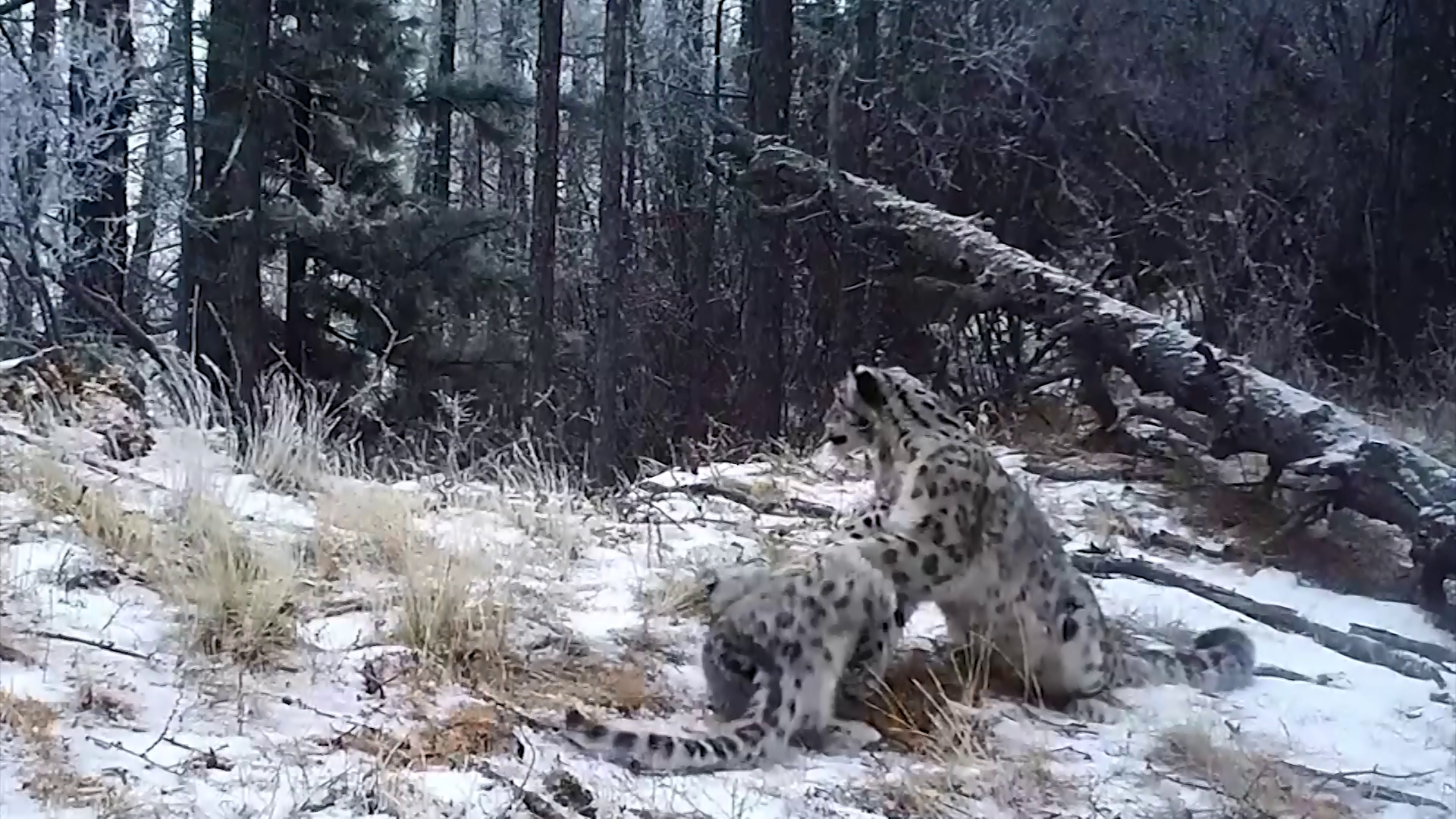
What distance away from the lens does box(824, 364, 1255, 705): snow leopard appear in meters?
2.87

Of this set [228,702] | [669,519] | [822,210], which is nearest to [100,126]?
[822,210]

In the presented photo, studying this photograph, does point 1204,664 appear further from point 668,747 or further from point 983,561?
point 668,747

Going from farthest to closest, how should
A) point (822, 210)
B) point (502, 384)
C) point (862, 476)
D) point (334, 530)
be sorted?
point (502, 384) < point (822, 210) < point (862, 476) < point (334, 530)

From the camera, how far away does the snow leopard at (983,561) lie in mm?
2869

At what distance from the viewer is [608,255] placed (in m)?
9.02

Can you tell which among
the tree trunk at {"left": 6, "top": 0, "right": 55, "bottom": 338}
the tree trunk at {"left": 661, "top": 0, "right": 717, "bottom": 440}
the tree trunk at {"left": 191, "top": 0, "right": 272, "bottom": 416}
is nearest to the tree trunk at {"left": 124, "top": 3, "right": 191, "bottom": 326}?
the tree trunk at {"left": 191, "top": 0, "right": 272, "bottom": 416}

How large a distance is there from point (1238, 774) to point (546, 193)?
808 centimetres

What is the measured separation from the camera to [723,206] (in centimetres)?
841

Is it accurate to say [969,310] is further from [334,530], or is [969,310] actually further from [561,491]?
[334,530]

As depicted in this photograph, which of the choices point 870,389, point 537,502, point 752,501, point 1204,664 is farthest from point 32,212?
point 1204,664

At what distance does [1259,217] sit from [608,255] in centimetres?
555

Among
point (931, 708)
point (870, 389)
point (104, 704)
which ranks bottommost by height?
point (931, 708)

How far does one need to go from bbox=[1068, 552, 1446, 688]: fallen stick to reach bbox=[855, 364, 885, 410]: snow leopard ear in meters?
0.61

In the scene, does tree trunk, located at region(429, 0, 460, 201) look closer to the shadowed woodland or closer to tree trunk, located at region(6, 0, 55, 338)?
the shadowed woodland
